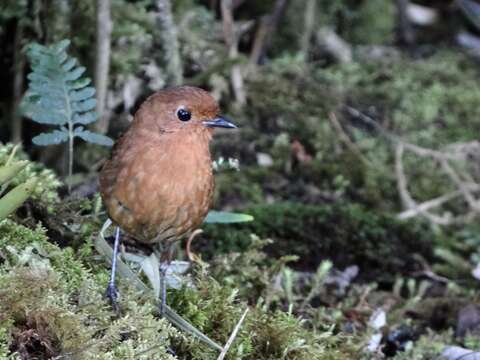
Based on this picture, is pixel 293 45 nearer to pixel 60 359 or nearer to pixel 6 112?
pixel 6 112

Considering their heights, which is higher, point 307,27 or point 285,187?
point 307,27

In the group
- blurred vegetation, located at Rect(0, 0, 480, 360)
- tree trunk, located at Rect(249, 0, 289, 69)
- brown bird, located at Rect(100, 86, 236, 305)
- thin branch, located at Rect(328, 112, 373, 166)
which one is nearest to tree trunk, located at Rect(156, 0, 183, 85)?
blurred vegetation, located at Rect(0, 0, 480, 360)

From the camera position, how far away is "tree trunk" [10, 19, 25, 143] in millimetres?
4660

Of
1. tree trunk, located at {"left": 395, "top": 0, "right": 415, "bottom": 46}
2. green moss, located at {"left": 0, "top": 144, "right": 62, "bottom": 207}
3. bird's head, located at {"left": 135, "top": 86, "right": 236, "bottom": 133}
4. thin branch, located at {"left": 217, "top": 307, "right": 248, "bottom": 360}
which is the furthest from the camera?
tree trunk, located at {"left": 395, "top": 0, "right": 415, "bottom": 46}

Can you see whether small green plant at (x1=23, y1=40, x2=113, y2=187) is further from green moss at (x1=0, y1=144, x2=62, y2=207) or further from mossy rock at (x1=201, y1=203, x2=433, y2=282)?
mossy rock at (x1=201, y1=203, x2=433, y2=282)

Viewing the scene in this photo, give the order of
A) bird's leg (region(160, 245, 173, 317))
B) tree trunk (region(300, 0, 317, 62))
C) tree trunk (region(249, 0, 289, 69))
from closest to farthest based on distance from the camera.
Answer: bird's leg (region(160, 245, 173, 317)), tree trunk (region(249, 0, 289, 69)), tree trunk (region(300, 0, 317, 62))

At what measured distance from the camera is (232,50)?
5.09m

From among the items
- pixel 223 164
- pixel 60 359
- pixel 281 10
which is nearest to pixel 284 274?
pixel 223 164

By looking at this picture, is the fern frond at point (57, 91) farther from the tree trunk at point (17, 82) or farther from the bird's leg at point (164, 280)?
the tree trunk at point (17, 82)

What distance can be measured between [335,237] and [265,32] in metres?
2.07

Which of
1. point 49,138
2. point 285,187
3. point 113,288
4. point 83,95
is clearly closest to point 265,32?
point 285,187

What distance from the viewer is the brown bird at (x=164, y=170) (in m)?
2.72

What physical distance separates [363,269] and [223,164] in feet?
4.11

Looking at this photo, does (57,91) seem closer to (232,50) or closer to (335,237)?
(335,237)
